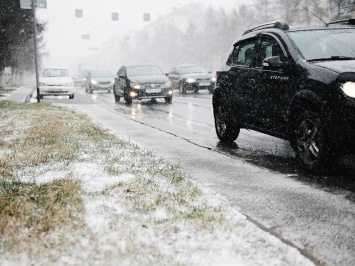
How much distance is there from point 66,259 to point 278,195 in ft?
7.96

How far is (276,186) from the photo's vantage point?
15.8ft

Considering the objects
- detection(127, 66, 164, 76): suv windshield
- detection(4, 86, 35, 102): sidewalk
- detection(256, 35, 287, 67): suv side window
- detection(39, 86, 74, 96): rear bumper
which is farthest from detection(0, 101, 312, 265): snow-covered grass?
detection(39, 86, 74, 96): rear bumper

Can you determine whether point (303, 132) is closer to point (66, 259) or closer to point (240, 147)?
point (240, 147)

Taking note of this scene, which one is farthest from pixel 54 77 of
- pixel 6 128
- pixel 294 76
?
pixel 294 76

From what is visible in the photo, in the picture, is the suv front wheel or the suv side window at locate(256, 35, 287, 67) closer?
the suv front wheel

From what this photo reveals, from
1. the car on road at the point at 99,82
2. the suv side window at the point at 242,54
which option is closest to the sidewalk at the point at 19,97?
the car on road at the point at 99,82

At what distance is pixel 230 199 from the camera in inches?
171

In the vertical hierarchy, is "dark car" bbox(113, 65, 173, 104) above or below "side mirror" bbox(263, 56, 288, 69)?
below

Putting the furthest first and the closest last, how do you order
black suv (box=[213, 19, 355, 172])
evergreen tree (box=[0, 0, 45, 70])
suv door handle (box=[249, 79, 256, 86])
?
1. evergreen tree (box=[0, 0, 45, 70])
2. suv door handle (box=[249, 79, 256, 86])
3. black suv (box=[213, 19, 355, 172])

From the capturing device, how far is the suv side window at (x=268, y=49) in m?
6.16

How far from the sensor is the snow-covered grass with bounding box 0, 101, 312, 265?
2.81m

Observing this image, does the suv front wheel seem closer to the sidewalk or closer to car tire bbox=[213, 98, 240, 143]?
car tire bbox=[213, 98, 240, 143]

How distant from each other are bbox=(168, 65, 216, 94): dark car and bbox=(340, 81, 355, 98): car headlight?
2112cm

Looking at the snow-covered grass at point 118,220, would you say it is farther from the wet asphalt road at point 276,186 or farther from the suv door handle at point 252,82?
the suv door handle at point 252,82
